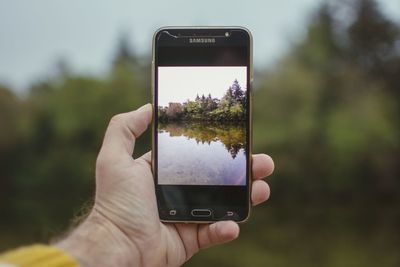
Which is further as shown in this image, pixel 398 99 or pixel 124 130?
pixel 398 99

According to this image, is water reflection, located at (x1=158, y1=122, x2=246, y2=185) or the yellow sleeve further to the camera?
water reflection, located at (x1=158, y1=122, x2=246, y2=185)

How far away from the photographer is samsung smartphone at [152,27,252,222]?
44.4 inches

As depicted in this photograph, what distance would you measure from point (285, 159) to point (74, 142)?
333 centimetres

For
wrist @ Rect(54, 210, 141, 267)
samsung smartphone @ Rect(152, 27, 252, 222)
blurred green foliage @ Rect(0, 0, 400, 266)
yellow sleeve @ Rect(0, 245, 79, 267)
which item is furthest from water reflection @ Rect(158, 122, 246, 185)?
blurred green foliage @ Rect(0, 0, 400, 266)

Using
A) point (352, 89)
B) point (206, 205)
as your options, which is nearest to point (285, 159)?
point (352, 89)

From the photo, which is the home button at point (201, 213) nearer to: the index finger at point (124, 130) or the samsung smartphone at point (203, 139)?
the samsung smartphone at point (203, 139)

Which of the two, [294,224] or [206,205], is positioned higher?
[206,205]

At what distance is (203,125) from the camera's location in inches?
44.6

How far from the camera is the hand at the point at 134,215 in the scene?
104 cm

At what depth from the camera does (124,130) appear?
3.63 feet

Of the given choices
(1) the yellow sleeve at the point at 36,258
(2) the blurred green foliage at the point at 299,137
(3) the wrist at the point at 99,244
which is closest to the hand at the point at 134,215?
(3) the wrist at the point at 99,244

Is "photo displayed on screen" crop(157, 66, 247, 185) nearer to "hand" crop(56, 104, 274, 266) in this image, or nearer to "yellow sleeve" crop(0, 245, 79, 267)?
"hand" crop(56, 104, 274, 266)

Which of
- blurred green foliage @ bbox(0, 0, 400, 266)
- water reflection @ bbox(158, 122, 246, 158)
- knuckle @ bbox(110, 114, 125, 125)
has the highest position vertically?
knuckle @ bbox(110, 114, 125, 125)

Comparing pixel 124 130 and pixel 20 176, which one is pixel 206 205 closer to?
pixel 124 130
